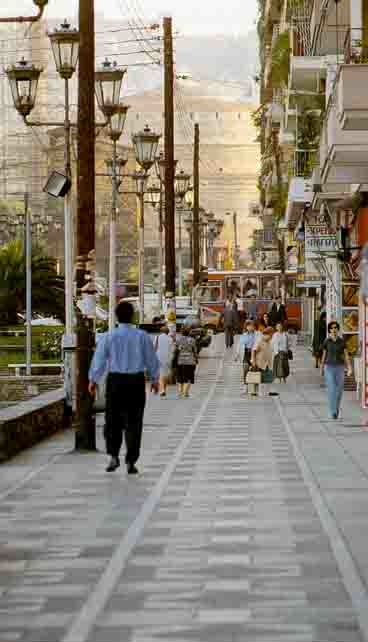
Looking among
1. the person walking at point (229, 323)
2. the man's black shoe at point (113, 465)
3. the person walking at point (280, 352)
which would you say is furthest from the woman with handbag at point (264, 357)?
the person walking at point (229, 323)

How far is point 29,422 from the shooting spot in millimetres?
23141

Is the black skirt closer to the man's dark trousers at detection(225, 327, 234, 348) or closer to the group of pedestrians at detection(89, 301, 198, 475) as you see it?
the group of pedestrians at detection(89, 301, 198, 475)

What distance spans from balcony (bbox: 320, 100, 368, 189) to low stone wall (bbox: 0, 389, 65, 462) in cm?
575

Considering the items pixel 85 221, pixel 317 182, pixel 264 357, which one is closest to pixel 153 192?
pixel 264 357

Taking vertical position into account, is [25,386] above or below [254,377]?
above

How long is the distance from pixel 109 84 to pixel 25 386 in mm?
5716

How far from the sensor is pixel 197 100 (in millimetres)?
189750

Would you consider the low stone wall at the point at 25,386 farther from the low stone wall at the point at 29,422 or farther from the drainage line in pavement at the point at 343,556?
the drainage line in pavement at the point at 343,556

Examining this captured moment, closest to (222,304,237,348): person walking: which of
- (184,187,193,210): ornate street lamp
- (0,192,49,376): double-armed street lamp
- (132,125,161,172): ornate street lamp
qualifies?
(0,192,49,376): double-armed street lamp

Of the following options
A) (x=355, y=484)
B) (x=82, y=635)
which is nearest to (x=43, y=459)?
(x=355, y=484)

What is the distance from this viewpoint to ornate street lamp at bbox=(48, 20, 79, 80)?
92.9 ft

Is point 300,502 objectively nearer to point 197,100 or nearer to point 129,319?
point 129,319

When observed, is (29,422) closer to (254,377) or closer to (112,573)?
(112,573)

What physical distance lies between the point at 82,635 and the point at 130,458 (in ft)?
32.3
